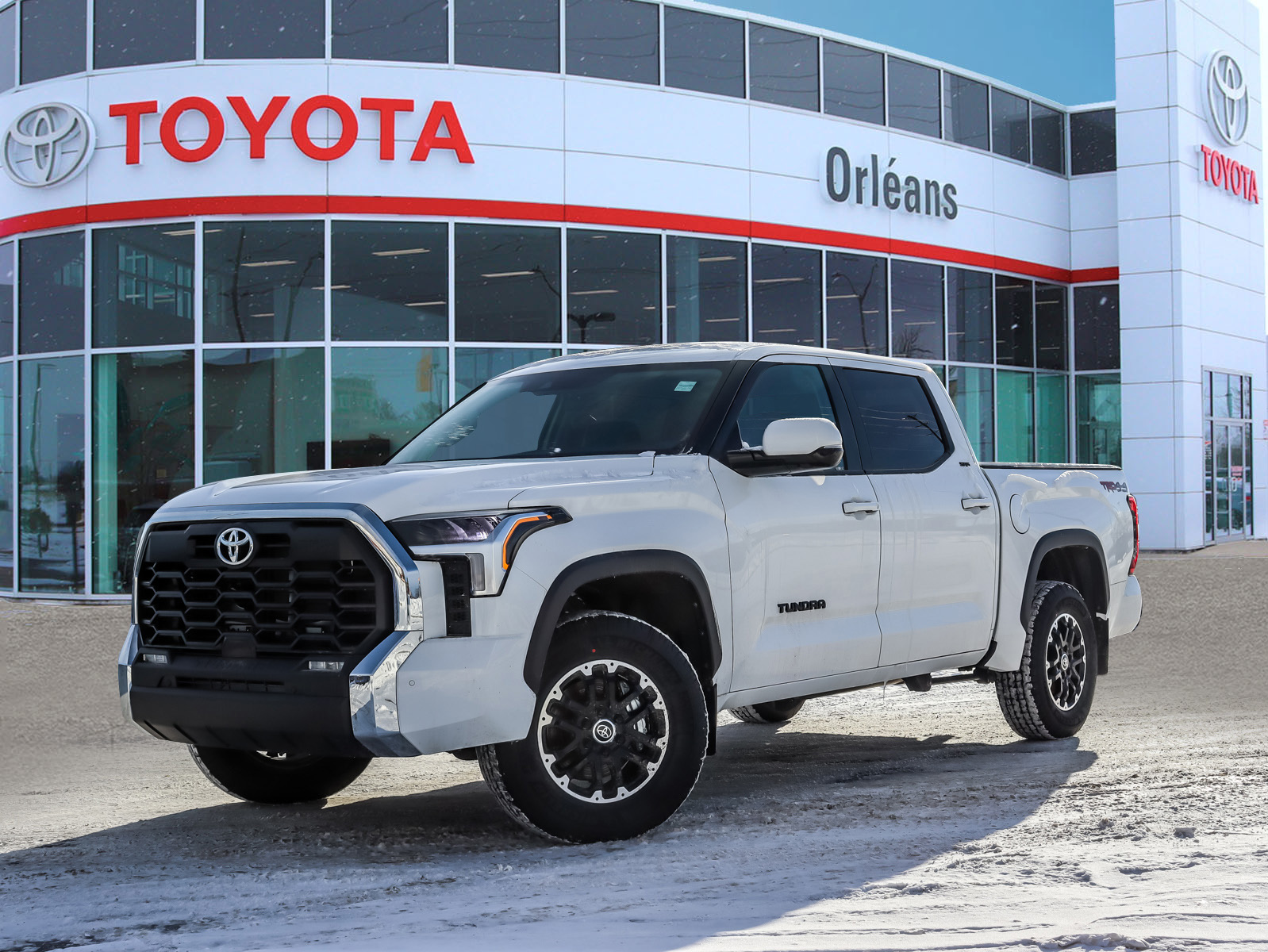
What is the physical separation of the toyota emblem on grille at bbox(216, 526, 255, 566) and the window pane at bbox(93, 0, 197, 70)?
45.0 ft

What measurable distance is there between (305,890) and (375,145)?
539 inches

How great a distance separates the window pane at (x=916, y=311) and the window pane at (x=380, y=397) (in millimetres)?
7830

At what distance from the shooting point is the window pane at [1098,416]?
2559 centimetres

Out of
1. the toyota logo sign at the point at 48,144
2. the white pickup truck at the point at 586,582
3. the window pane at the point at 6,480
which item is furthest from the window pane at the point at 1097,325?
the white pickup truck at the point at 586,582

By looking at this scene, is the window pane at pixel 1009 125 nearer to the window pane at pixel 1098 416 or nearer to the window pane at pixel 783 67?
the window pane at pixel 1098 416

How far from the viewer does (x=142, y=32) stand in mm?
17328

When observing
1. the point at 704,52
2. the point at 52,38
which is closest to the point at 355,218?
the point at 52,38

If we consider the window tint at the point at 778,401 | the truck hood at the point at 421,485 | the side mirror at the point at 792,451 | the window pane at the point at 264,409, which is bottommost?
the truck hood at the point at 421,485

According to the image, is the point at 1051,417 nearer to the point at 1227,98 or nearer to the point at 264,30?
the point at 1227,98

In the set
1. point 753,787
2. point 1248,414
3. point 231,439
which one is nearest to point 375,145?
point 231,439

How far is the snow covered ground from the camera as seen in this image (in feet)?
13.7

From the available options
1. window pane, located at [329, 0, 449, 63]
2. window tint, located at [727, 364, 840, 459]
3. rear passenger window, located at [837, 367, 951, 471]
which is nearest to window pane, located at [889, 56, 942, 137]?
window pane, located at [329, 0, 449, 63]

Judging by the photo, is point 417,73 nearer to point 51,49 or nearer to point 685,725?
point 51,49

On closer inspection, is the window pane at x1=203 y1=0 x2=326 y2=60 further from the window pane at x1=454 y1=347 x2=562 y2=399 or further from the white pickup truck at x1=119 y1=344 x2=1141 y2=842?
the white pickup truck at x1=119 y1=344 x2=1141 y2=842
